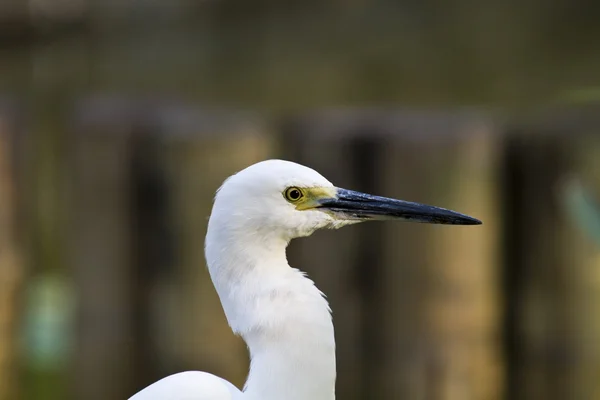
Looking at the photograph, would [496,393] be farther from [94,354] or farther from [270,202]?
[270,202]

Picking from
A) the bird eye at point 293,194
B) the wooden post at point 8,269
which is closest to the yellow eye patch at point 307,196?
the bird eye at point 293,194

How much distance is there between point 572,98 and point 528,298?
0.92m

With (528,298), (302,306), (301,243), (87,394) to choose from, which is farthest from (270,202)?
(87,394)

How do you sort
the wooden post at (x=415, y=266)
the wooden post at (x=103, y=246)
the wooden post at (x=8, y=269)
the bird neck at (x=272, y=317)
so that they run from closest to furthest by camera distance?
the bird neck at (x=272, y=317), the wooden post at (x=415, y=266), the wooden post at (x=103, y=246), the wooden post at (x=8, y=269)

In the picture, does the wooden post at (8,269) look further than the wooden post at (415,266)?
Yes

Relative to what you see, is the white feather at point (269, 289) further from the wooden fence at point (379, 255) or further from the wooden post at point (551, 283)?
the wooden post at point (551, 283)

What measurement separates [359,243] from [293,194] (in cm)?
160

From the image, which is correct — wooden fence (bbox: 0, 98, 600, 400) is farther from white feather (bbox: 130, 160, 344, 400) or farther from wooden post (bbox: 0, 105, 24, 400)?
white feather (bbox: 130, 160, 344, 400)

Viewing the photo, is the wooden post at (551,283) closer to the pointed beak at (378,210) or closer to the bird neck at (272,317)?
the pointed beak at (378,210)

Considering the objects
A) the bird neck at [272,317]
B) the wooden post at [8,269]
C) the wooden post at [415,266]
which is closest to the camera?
the bird neck at [272,317]

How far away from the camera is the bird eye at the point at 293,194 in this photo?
155 centimetres

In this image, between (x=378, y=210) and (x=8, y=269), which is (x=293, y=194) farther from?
(x=8, y=269)

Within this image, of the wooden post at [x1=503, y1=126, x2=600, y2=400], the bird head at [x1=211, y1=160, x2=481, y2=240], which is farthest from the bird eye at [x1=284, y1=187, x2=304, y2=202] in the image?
the wooden post at [x1=503, y1=126, x2=600, y2=400]

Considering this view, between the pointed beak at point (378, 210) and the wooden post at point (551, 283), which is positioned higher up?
the pointed beak at point (378, 210)
